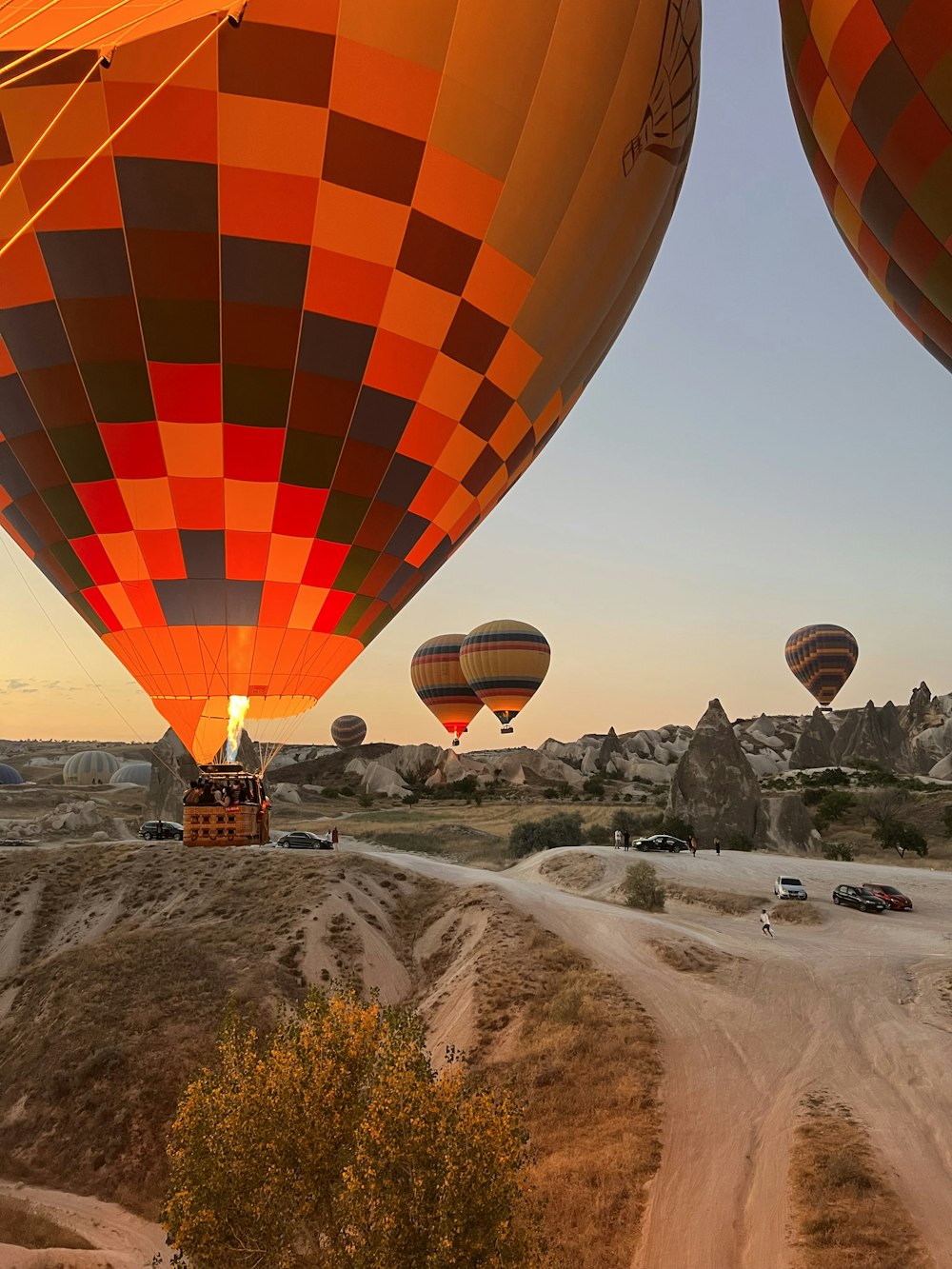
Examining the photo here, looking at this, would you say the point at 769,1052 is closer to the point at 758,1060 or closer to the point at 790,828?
the point at 758,1060

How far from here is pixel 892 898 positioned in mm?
29922

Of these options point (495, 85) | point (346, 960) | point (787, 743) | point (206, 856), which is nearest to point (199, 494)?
→ point (495, 85)

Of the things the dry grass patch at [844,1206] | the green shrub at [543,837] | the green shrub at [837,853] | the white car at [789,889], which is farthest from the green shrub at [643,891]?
the dry grass patch at [844,1206]

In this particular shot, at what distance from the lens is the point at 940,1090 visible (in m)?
15.1

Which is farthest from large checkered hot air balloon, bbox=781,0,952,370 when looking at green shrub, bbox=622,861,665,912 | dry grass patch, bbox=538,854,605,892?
dry grass patch, bbox=538,854,605,892

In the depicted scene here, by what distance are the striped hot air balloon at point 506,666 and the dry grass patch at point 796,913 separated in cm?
3677

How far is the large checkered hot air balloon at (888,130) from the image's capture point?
467 inches

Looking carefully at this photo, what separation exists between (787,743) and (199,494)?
154766mm

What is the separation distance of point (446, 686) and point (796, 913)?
166 ft

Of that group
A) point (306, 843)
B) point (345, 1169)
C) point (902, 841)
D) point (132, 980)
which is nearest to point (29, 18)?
point (345, 1169)

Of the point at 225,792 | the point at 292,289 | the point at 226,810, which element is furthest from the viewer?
the point at 225,792

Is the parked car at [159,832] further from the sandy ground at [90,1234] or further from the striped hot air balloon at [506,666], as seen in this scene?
the striped hot air balloon at [506,666]

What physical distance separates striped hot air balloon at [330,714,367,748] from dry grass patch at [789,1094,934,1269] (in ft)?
389

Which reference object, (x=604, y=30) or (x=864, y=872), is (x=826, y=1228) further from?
(x=864, y=872)
